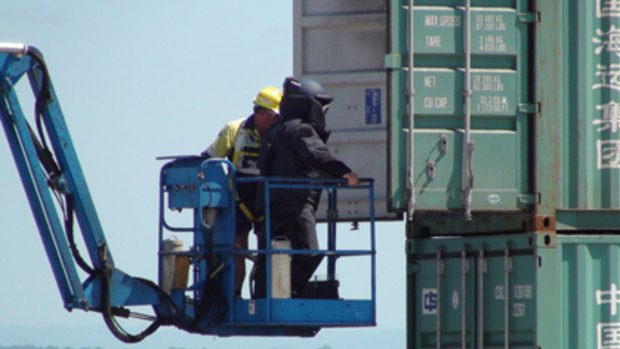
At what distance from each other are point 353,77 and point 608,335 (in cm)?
407

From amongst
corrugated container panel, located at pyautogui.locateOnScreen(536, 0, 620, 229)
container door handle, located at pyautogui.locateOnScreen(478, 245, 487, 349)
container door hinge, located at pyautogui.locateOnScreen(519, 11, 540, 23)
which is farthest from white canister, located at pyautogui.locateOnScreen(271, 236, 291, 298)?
container door hinge, located at pyautogui.locateOnScreen(519, 11, 540, 23)

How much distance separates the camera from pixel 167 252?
14.6 m

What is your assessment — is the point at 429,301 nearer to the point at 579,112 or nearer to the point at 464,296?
the point at 464,296

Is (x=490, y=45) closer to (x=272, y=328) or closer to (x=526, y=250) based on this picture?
(x=526, y=250)

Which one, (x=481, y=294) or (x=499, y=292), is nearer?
(x=499, y=292)

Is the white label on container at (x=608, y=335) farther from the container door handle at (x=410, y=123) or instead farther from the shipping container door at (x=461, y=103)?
the container door handle at (x=410, y=123)

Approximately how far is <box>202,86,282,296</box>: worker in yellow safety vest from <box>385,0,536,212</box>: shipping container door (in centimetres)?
144

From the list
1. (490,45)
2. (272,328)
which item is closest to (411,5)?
(490,45)

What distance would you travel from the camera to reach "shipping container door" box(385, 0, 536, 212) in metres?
14.1

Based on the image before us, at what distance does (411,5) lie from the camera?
14164mm

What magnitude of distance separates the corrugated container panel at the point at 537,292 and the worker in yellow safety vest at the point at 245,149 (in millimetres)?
1972

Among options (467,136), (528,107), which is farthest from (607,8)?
(467,136)

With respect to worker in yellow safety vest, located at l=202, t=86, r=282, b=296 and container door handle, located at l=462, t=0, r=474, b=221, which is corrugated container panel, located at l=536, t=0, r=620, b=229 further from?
worker in yellow safety vest, located at l=202, t=86, r=282, b=296

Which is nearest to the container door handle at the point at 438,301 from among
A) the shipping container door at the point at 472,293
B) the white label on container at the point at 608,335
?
the shipping container door at the point at 472,293
